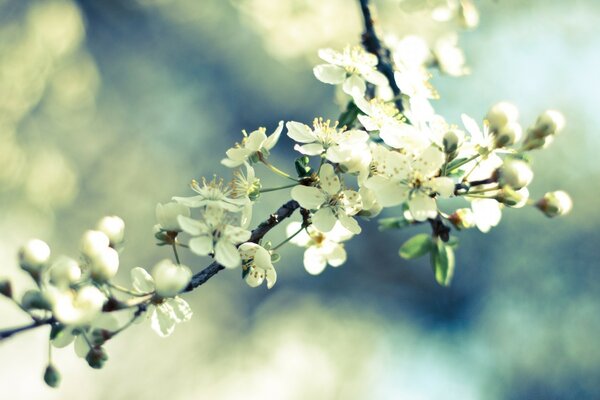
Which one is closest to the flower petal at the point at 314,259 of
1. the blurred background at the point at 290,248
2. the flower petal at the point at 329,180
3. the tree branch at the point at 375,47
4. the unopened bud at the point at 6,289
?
the flower petal at the point at 329,180

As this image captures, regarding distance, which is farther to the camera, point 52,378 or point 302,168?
point 302,168

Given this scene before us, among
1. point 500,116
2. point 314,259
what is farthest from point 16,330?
point 500,116

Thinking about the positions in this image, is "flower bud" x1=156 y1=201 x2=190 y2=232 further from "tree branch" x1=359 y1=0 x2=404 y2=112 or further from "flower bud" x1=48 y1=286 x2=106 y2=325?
"tree branch" x1=359 y1=0 x2=404 y2=112

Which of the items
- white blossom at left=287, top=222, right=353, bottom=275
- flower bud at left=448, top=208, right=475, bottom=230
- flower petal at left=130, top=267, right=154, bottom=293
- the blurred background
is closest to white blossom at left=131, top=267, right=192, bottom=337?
flower petal at left=130, top=267, right=154, bottom=293

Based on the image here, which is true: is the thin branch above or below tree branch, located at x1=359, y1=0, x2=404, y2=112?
below

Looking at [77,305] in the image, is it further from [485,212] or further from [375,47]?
[375,47]
